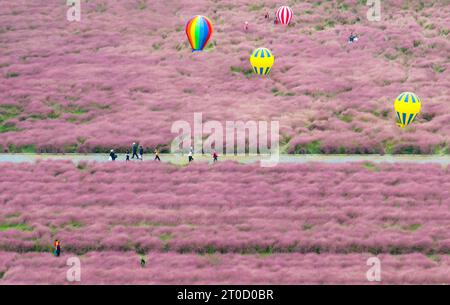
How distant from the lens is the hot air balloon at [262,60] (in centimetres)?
6094

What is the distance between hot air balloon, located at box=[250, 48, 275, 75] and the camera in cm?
6094

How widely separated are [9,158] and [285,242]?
20.2 meters

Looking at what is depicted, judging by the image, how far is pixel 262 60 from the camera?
60812mm

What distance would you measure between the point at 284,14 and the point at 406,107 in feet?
70.0
